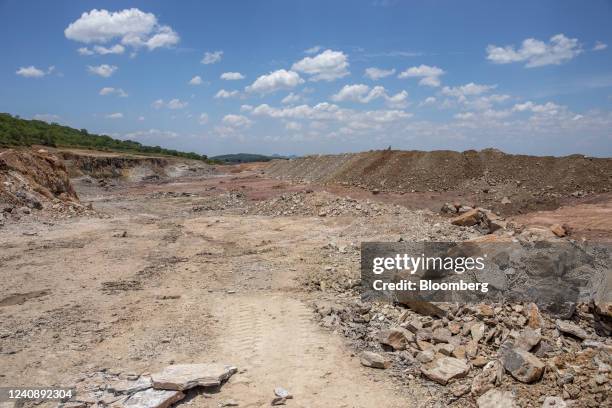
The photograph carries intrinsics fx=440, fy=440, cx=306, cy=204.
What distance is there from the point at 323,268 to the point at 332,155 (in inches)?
1221

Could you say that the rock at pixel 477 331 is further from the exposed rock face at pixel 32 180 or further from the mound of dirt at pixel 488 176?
the exposed rock face at pixel 32 180

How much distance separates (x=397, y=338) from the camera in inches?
229

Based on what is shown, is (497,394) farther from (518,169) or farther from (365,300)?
(518,169)

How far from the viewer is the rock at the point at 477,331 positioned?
561 cm

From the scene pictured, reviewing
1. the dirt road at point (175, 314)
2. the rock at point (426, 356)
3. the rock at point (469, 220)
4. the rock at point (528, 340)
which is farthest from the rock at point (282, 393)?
the rock at point (469, 220)

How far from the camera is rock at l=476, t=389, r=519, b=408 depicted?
4.39 metres

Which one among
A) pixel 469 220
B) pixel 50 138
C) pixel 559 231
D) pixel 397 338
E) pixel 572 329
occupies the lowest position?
pixel 397 338

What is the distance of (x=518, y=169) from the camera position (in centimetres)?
2386

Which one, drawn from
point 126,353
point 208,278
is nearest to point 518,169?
point 208,278

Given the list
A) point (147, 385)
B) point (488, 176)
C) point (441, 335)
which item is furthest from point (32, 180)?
point (488, 176)

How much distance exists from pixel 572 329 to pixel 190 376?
469 cm

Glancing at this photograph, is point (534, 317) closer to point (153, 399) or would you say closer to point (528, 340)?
point (528, 340)

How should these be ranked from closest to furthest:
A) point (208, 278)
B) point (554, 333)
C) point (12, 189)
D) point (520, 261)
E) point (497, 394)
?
point (497, 394)
point (554, 333)
point (520, 261)
point (208, 278)
point (12, 189)

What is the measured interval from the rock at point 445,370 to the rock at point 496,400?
41 cm
